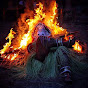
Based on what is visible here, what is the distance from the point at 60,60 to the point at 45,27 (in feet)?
7.90

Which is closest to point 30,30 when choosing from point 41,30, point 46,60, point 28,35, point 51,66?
point 28,35

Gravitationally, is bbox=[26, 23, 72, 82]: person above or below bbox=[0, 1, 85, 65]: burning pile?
below

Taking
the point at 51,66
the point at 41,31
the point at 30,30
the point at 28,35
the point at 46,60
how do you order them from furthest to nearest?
the point at 30,30 → the point at 28,35 → the point at 41,31 → the point at 46,60 → the point at 51,66

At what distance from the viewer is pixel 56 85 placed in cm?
252

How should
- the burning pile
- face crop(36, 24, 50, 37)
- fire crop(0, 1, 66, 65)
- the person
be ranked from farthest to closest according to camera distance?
face crop(36, 24, 50, 37)
fire crop(0, 1, 66, 65)
the burning pile
the person

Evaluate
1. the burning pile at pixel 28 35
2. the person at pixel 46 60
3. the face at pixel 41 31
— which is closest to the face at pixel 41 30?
the face at pixel 41 31

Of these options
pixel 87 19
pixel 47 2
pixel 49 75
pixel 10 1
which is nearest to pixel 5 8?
pixel 10 1

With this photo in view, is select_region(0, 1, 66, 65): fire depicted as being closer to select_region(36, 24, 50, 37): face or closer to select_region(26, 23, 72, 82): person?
select_region(36, 24, 50, 37): face

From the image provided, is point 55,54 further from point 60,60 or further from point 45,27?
point 45,27

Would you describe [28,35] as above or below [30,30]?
below

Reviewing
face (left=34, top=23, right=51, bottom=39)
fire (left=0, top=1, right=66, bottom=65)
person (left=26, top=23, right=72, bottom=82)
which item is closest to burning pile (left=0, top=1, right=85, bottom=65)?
fire (left=0, top=1, right=66, bottom=65)

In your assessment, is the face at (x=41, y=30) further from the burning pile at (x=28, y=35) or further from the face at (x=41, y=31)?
the burning pile at (x=28, y=35)

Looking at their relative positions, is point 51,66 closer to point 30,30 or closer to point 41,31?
point 41,31

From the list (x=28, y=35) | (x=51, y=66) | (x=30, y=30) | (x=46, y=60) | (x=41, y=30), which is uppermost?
(x=30, y=30)
